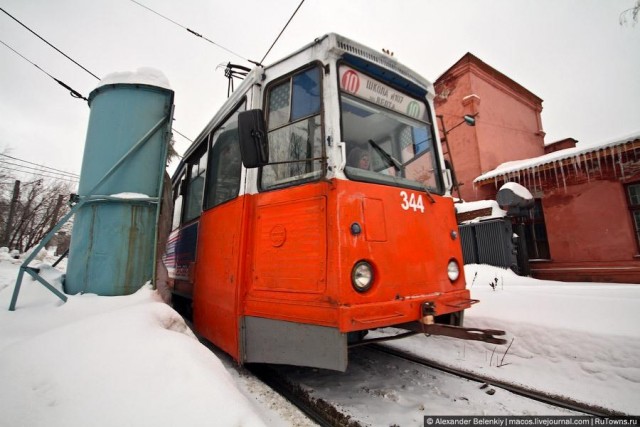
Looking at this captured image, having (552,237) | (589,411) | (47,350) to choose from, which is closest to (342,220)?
(47,350)

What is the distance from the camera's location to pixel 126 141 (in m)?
3.97

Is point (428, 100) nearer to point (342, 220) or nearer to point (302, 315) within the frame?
point (342, 220)

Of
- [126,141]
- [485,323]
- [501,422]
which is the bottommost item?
[501,422]

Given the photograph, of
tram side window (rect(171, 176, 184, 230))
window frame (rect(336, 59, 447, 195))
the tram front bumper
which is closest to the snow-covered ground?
the tram front bumper

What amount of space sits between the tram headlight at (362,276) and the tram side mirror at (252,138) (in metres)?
1.24

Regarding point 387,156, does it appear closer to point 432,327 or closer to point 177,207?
point 432,327

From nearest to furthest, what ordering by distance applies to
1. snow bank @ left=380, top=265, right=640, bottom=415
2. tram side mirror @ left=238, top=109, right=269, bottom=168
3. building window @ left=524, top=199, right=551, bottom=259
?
1. tram side mirror @ left=238, top=109, right=269, bottom=168
2. snow bank @ left=380, top=265, right=640, bottom=415
3. building window @ left=524, top=199, right=551, bottom=259

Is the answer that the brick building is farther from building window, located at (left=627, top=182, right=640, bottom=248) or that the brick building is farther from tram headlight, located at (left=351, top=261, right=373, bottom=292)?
tram headlight, located at (left=351, top=261, right=373, bottom=292)

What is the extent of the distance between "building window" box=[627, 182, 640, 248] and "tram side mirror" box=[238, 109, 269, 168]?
37.7ft

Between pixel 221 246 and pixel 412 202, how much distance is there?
2154 millimetres

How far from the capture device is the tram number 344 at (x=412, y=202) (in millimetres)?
2857

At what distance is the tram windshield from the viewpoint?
2871 millimetres

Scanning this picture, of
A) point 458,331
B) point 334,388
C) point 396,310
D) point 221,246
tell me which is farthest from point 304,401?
point 221,246

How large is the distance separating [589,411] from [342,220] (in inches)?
98.0
